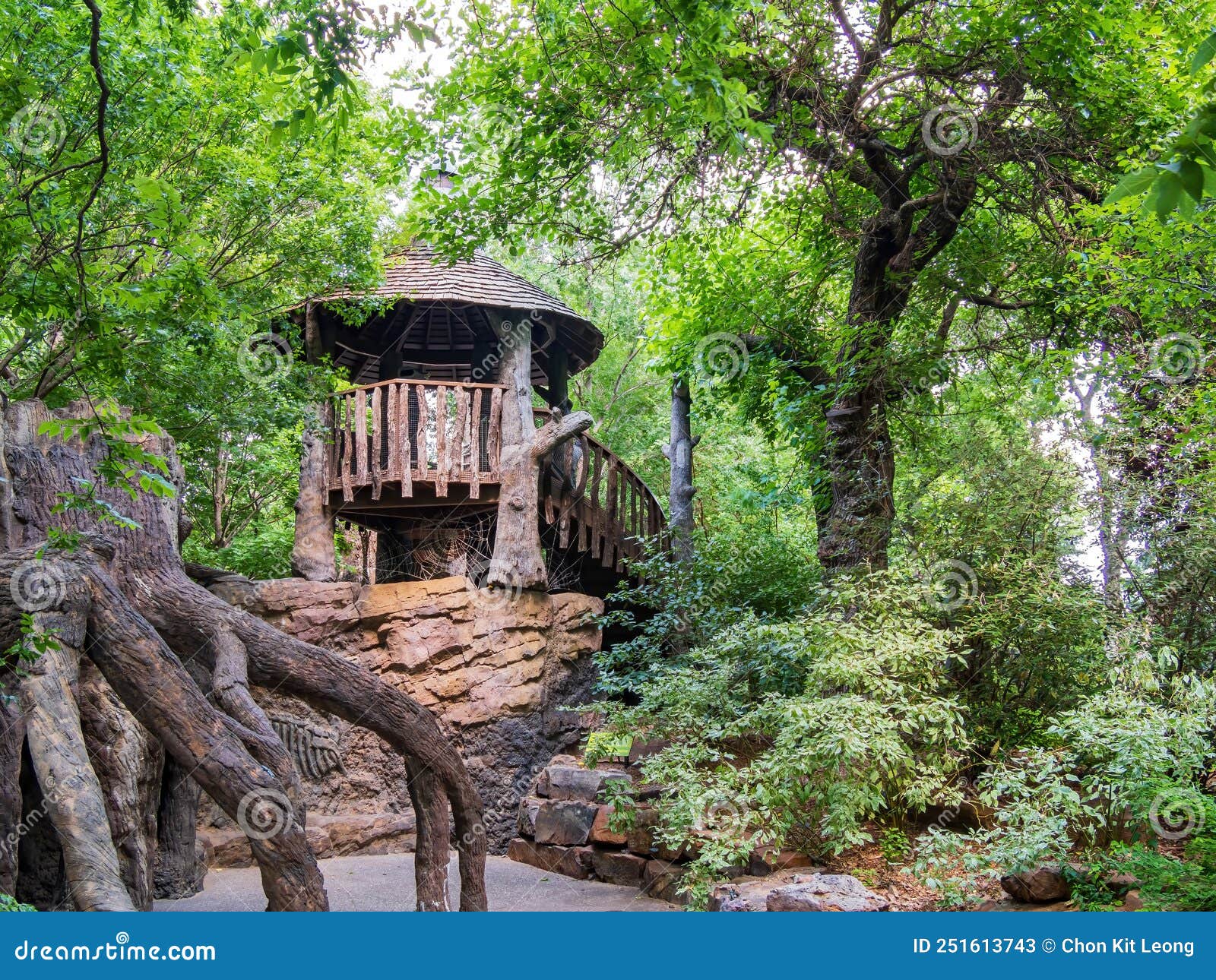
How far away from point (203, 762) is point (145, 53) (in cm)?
490

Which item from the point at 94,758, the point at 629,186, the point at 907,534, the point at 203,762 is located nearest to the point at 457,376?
the point at 629,186

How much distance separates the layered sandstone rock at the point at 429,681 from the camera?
8.95 meters

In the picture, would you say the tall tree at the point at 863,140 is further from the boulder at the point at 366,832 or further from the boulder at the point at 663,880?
the boulder at the point at 366,832

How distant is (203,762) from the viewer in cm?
367

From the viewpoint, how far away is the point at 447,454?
962 cm

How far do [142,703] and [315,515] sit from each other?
6199 mm

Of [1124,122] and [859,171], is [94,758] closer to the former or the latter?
[859,171]
